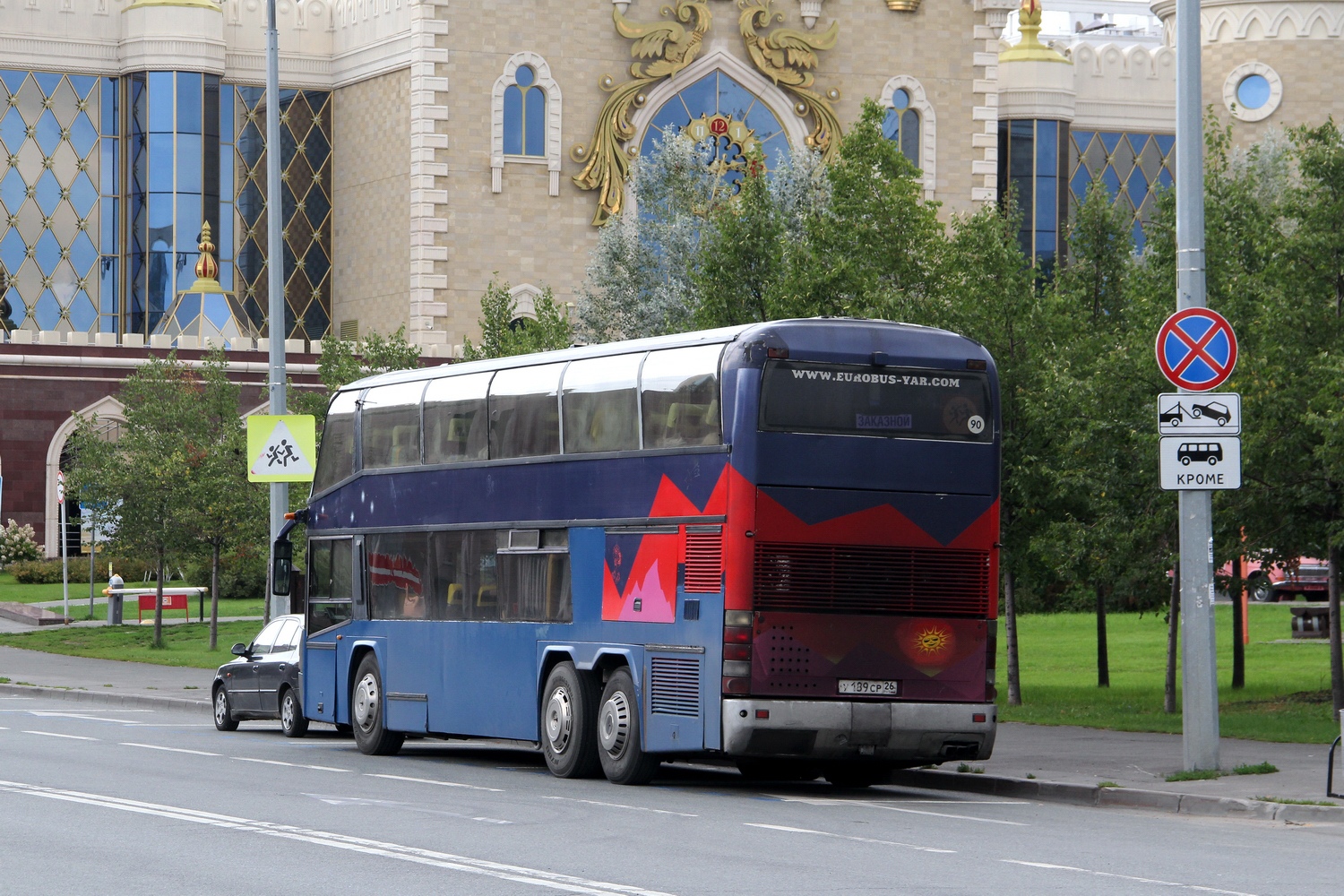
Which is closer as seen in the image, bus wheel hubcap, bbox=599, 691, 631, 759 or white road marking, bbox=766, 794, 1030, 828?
white road marking, bbox=766, 794, 1030, 828

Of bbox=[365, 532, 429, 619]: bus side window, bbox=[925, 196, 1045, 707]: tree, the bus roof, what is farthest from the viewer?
bbox=[925, 196, 1045, 707]: tree

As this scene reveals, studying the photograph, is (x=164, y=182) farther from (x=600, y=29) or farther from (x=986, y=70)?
(x=986, y=70)

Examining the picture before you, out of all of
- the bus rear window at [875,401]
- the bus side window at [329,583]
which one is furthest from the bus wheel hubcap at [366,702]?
the bus rear window at [875,401]

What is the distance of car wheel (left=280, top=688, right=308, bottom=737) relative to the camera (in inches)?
980

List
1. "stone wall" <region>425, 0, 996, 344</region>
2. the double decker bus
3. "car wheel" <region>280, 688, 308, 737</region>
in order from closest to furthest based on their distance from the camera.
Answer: the double decker bus → "car wheel" <region>280, 688, 308, 737</region> → "stone wall" <region>425, 0, 996, 344</region>

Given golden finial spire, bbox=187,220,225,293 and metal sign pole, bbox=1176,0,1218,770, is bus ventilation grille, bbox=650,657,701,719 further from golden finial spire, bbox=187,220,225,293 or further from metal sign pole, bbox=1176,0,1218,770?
golden finial spire, bbox=187,220,225,293

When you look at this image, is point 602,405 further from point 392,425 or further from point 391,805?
point 391,805

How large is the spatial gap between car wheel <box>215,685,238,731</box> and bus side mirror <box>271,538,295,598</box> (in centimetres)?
168

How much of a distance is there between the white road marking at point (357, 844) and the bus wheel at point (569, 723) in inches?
171

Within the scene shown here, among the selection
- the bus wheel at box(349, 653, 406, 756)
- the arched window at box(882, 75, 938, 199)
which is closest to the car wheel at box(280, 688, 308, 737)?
the bus wheel at box(349, 653, 406, 756)

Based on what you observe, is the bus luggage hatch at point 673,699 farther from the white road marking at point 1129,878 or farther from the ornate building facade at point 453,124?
the ornate building facade at point 453,124

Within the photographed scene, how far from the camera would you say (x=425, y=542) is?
21.1m

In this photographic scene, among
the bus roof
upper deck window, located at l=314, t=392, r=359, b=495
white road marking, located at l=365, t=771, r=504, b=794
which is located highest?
the bus roof

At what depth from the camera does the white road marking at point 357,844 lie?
11297mm
